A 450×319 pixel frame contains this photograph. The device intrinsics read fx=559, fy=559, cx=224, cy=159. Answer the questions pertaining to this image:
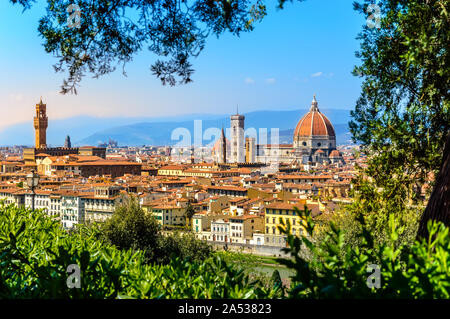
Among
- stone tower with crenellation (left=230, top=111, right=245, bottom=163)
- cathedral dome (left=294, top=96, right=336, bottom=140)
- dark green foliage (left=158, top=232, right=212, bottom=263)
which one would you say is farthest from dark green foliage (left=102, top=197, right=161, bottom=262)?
cathedral dome (left=294, top=96, right=336, bottom=140)

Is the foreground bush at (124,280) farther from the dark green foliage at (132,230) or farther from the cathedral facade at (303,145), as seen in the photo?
the cathedral facade at (303,145)

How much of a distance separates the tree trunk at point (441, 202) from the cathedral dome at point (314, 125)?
10351cm

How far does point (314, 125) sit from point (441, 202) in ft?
341

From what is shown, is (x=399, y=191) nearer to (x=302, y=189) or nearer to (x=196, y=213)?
(x=196, y=213)

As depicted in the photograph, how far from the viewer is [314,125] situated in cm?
10488

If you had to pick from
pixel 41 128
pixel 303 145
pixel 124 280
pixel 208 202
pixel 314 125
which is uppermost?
pixel 314 125

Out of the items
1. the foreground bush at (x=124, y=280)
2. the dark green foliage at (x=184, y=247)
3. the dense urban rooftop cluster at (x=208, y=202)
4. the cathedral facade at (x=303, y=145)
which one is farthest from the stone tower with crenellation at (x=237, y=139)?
the foreground bush at (x=124, y=280)

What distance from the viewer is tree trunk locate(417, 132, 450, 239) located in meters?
2.31

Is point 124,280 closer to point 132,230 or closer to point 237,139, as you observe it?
point 132,230

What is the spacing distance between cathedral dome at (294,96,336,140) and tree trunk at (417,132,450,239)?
103514 millimetres

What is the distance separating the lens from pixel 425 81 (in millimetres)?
4418

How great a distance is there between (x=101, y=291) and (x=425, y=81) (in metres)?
3.13

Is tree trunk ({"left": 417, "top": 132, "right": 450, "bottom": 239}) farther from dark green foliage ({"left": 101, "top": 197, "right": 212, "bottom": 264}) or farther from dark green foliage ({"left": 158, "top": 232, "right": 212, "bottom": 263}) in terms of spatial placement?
dark green foliage ({"left": 158, "top": 232, "right": 212, "bottom": 263})

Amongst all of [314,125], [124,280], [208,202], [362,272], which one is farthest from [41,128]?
[362,272]
